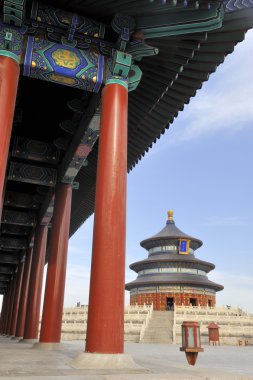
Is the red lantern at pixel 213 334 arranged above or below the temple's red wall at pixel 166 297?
below

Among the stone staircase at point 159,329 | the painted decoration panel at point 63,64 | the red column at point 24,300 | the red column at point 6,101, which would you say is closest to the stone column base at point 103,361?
the red column at point 6,101

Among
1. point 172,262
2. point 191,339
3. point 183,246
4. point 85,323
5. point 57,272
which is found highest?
point 183,246

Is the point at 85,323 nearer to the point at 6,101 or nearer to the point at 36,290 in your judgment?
the point at 36,290

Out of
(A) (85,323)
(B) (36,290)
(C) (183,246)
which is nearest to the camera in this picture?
(B) (36,290)

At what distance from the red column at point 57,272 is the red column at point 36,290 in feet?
15.9

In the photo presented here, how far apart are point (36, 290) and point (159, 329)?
41.0 ft

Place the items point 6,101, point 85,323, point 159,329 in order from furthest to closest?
point 85,323 → point 159,329 → point 6,101

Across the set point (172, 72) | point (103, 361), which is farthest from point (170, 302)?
point (103, 361)

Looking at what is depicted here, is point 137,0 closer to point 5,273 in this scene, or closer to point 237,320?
point 237,320

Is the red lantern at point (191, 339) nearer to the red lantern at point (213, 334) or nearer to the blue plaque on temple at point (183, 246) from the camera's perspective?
the red lantern at point (213, 334)

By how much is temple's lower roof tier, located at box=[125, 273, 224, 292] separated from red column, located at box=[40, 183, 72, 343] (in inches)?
1191

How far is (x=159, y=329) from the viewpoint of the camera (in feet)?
84.7

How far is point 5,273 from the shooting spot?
33.0 metres

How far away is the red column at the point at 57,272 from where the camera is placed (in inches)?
436
